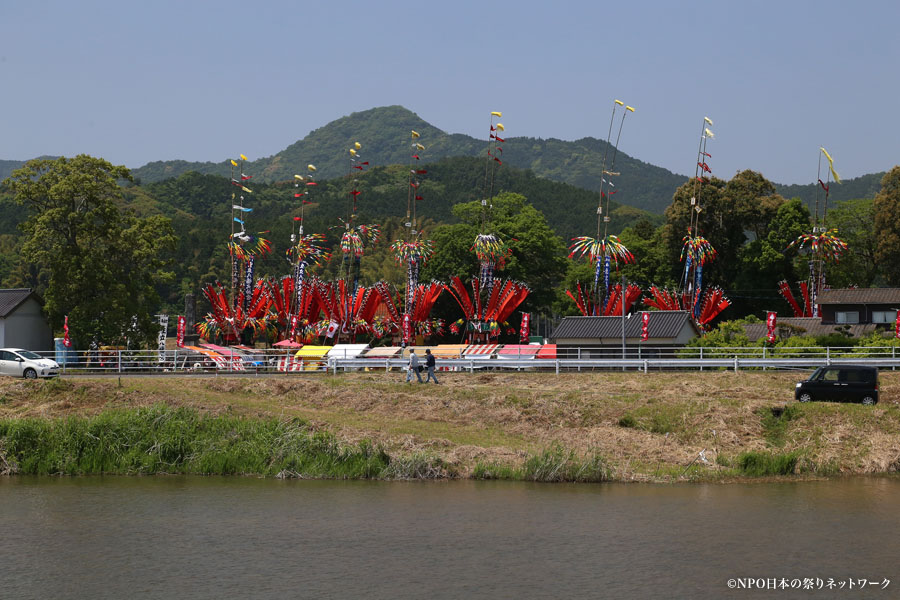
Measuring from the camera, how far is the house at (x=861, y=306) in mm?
66938

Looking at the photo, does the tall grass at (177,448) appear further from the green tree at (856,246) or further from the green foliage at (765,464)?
the green tree at (856,246)

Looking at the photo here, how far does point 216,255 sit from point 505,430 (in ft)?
366

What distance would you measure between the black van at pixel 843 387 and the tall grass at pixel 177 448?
16.0 meters

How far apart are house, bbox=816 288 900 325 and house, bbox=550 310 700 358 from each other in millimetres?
12887

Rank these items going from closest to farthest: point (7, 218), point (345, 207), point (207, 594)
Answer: point (207, 594)
point (7, 218)
point (345, 207)

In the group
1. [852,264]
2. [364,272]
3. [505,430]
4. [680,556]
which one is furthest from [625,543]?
[364,272]

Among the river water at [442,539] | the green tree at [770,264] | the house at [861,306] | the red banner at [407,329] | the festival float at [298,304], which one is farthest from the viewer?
the green tree at [770,264]

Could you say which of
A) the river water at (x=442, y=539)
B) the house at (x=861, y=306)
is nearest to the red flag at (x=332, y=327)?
→ the house at (x=861, y=306)

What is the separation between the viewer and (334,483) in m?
27.1

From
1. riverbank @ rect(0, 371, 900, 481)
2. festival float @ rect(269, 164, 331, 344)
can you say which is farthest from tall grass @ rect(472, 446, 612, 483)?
festival float @ rect(269, 164, 331, 344)

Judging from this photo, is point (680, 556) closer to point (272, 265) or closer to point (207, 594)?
point (207, 594)

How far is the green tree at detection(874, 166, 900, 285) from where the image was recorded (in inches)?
3179

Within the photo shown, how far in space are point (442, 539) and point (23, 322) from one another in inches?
1738

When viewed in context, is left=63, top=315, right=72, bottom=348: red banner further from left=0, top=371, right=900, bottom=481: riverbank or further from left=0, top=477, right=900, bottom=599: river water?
left=0, top=477, right=900, bottom=599: river water
